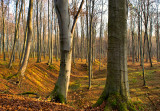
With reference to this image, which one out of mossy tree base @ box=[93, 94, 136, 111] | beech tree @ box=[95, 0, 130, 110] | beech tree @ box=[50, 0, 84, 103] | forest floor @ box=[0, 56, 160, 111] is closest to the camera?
mossy tree base @ box=[93, 94, 136, 111]

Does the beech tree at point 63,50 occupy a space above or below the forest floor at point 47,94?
above

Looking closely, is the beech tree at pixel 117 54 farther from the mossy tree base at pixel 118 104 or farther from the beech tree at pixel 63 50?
the beech tree at pixel 63 50

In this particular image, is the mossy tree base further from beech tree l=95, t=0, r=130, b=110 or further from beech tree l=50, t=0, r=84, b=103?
beech tree l=50, t=0, r=84, b=103

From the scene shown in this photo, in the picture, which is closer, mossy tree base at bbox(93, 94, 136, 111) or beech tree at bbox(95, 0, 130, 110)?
mossy tree base at bbox(93, 94, 136, 111)

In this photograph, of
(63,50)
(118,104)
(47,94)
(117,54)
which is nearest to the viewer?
(118,104)

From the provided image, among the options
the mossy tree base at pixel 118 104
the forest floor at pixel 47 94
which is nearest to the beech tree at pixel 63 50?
the forest floor at pixel 47 94

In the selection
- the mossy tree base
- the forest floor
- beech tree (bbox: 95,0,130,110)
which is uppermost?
beech tree (bbox: 95,0,130,110)

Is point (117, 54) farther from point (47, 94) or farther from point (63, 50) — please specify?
point (47, 94)

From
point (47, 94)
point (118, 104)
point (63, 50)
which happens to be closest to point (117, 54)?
point (118, 104)

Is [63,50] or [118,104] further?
[63,50]

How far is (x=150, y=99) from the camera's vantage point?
7.01m

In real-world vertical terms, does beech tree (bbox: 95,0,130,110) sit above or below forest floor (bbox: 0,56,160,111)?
above

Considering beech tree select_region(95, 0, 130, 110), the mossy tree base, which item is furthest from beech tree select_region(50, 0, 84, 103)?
the mossy tree base

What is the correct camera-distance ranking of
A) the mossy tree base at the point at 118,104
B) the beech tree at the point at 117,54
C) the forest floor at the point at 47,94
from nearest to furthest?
the mossy tree base at the point at 118,104 → the beech tree at the point at 117,54 → the forest floor at the point at 47,94
